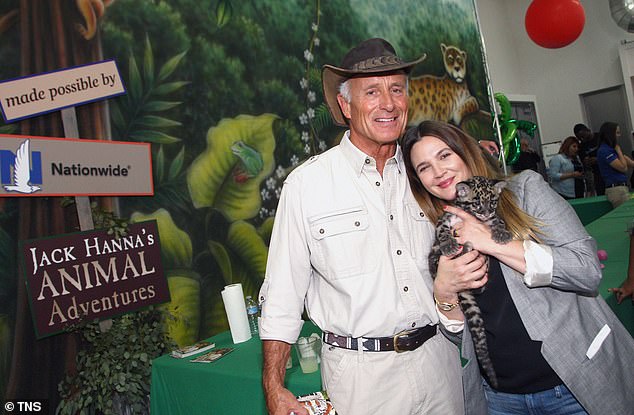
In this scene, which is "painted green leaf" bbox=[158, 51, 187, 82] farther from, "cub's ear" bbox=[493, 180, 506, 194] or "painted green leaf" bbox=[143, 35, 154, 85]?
"cub's ear" bbox=[493, 180, 506, 194]

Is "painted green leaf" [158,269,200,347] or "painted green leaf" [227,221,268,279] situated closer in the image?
"painted green leaf" [158,269,200,347]

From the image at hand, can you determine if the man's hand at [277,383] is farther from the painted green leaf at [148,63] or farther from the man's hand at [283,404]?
the painted green leaf at [148,63]

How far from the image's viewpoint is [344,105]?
186 centimetres

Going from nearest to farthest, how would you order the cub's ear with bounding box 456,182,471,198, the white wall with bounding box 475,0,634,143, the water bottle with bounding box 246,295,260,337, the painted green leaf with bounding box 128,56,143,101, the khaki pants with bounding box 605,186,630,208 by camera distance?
1. the cub's ear with bounding box 456,182,471,198
2. the water bottle with bounding box 246,295,260,337
3. the painted green leaf with bounding box 128,56,143,101
4. the khaki pants with bounding box 605,186,630,208
5. the white wall with bounding box 475,0,634,143

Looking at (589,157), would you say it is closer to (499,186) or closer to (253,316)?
(253,316)

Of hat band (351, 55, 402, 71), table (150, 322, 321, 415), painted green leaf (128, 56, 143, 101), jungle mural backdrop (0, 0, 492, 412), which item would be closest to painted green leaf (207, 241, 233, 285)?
jungle mural backdrop (0, 0, 492, 412)

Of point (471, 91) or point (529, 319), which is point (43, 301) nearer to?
point (529, 319)

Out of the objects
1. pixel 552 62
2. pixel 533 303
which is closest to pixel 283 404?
pixel 533 303

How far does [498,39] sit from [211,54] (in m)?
9.79

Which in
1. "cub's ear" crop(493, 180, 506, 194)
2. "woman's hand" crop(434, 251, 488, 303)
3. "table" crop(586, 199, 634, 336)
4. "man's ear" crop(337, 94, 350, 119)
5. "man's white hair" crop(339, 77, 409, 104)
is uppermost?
"man's white hair" crop(339, 77, 409, 104)

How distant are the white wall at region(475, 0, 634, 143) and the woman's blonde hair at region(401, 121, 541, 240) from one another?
10.5 metres

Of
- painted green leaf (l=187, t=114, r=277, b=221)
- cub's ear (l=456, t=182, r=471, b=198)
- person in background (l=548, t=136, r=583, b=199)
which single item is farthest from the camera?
person in background (l=548, t=136, r=583, b=199)

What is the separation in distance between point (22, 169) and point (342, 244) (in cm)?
216

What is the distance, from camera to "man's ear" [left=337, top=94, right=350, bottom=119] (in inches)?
72.8
